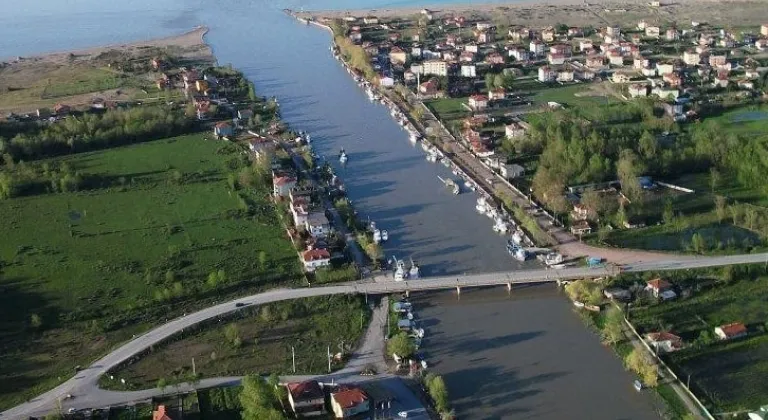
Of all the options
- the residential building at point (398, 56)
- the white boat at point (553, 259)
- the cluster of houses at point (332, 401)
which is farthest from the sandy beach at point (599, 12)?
the cluster of houses at point (332, 401)

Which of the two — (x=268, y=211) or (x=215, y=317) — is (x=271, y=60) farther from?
(x=215, y=317)

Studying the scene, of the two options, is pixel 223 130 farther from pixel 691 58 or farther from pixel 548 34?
pixel 548 34

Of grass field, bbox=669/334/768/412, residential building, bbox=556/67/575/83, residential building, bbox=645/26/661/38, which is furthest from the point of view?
residential building, bbox=645/26/661/38

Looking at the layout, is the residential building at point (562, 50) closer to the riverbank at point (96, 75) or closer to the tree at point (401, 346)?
the riverbank at point (96, 75)

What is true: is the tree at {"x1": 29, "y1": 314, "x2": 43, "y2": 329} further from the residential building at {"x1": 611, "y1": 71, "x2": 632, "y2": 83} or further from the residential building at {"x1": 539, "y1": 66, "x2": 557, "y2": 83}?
the residential building at {"x1": 611, "y1": 71, "x2": 632, "y2": 83}

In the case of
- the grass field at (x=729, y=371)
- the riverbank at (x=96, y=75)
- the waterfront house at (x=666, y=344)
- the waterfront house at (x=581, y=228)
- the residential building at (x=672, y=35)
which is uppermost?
the residential building at (x=672, y=35)

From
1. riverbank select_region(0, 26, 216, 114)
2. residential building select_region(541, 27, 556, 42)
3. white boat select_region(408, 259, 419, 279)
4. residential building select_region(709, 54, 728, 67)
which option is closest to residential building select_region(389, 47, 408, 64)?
residential building select_region(541, 27, 556, 42)
